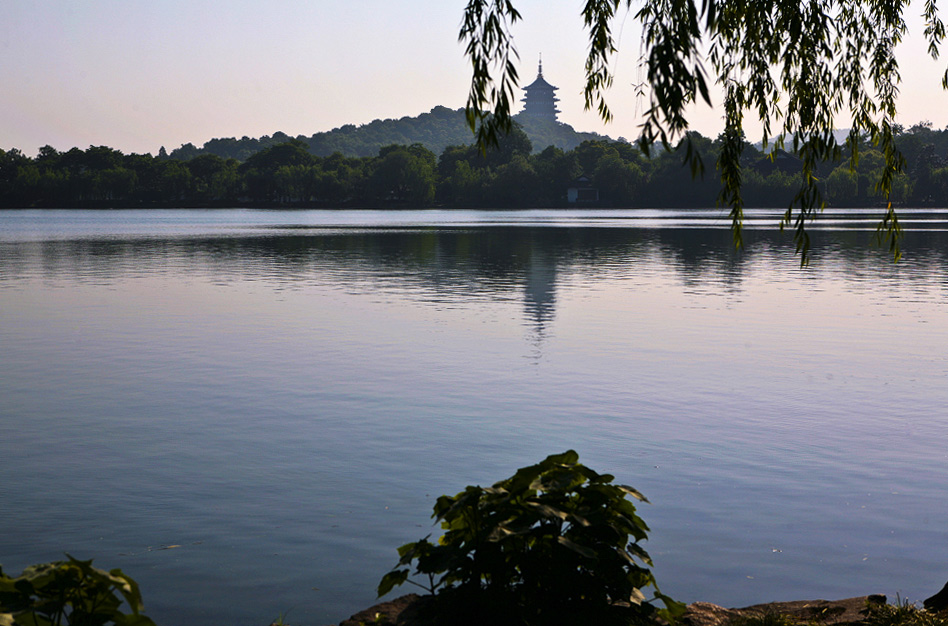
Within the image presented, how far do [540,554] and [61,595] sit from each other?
2550mm

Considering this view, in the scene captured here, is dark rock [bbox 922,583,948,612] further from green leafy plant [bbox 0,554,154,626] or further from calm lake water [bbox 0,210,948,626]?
green leafy plant [bbox 0,554,154,626]

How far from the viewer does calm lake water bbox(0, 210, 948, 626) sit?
8.20m

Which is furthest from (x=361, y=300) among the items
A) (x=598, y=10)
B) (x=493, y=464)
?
(x=598, y=10)

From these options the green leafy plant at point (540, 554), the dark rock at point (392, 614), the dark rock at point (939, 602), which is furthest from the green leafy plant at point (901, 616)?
the dark rock at point (392, 614)

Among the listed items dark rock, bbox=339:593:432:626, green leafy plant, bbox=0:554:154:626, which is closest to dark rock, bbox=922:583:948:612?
dark rock, bbox=339:593:432:626

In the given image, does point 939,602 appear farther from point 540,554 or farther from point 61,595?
point 61,595

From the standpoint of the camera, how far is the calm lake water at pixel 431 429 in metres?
8.20

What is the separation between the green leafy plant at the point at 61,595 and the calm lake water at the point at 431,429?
2828mm

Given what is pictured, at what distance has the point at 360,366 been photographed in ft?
58.9

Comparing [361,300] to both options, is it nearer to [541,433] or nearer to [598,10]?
[541,433]

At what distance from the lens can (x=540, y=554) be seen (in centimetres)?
536

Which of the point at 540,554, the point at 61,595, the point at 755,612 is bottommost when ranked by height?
the point at 755,612

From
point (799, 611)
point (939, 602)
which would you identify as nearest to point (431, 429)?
point (799, 611)

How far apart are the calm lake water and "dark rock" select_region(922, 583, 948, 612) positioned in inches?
28.9
